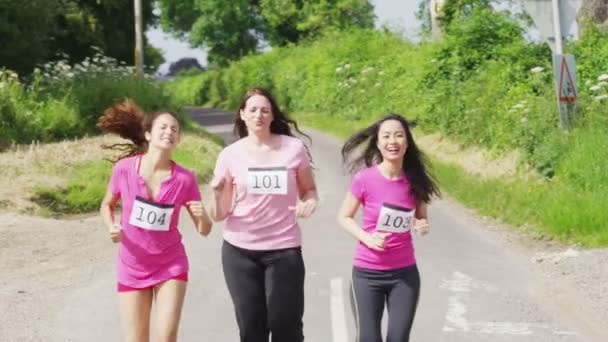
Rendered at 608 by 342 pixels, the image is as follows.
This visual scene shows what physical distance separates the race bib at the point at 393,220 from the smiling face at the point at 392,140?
32cm

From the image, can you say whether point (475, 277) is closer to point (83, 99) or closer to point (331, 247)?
point (331, 247)

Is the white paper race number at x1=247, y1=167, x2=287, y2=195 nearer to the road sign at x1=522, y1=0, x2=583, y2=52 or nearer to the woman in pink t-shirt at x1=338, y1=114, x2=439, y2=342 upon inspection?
the woman in pink t-shirt at x1=338, y1=114, x2=439, y2=342

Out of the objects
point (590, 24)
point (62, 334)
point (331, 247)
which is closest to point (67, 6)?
point (590, 24)

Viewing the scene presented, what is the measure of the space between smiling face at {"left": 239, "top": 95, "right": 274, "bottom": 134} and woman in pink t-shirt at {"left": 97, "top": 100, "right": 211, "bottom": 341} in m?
0.42

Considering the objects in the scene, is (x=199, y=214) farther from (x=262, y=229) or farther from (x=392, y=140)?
(x=392, y=140)

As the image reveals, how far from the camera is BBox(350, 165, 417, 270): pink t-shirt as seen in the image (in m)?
6.41

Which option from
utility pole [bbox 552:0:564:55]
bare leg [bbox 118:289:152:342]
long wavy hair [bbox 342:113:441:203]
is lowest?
bare leg [bbox 118:289:152:342]

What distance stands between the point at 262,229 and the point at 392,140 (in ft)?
2.92

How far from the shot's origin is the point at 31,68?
101ft

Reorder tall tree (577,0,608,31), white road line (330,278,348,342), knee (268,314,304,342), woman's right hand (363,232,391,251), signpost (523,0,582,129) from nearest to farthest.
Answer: woman's right hand (363,232,391,251) < knee (268,314,304,342) < white road line (330,278,348,342) < signpost (523,0,582,129) < tall tree (577,0,608,31)

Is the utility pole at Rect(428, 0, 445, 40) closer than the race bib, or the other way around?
the race bib

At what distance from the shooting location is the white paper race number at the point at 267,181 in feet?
21.2

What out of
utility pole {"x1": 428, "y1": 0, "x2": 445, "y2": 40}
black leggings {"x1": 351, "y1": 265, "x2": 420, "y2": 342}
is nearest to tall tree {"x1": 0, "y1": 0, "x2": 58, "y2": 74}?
utility pole {"x1": 428, "y1": 0, "x2": 445, "y2": 40}

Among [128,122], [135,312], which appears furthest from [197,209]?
[128,122]
